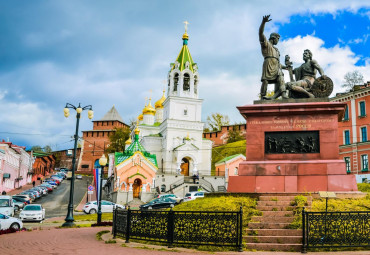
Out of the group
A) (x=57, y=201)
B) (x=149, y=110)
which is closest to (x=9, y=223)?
(x=57, y=201)

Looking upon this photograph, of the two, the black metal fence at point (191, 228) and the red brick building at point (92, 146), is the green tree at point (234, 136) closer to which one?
the red brick building at point (92, 146)

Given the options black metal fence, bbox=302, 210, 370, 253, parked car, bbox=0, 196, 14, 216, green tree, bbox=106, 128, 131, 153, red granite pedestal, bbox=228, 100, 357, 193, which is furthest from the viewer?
green tree, bbox=106, 128, 131, 153

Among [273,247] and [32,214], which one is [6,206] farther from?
[273,247]

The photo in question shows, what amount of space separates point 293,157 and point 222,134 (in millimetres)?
72626

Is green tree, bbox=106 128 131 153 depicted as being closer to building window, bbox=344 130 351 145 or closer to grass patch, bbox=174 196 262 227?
building window, bbox=344 130 351 145

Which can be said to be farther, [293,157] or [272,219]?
[293,157]

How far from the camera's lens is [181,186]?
4797 cm

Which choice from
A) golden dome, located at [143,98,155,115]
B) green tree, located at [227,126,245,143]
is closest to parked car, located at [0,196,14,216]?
golden dome, located at [143,98,155,115]

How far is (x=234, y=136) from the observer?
274 feet

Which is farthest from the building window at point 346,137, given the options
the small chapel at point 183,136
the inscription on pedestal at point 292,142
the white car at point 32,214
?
the inscription on pedestal at point 292,142

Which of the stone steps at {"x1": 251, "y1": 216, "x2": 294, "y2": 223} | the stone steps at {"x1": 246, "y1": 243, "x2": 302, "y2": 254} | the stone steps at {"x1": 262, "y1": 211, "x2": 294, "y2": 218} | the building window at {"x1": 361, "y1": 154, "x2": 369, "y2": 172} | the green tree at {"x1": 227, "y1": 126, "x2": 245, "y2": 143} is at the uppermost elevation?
the green tree at {"x1": 227, "y1": 126, "x2": 245, "y2": 143}

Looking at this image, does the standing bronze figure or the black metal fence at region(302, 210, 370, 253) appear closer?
the black metal fence at region(302, 210, 370, 253)

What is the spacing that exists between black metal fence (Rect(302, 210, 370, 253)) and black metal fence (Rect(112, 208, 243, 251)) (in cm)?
163

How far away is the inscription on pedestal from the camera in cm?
1406
